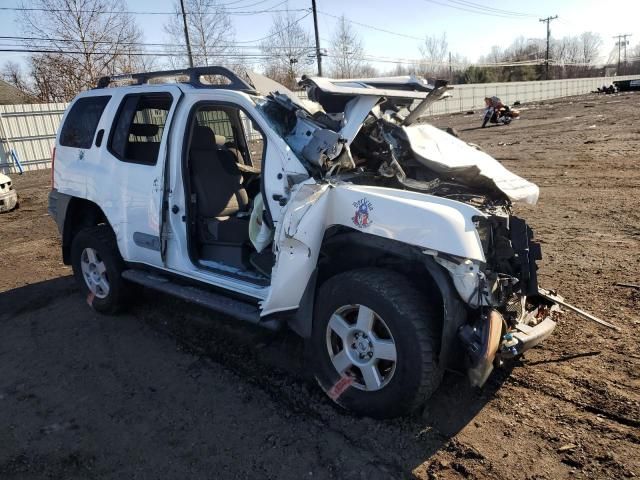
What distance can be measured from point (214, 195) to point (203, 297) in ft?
3.33

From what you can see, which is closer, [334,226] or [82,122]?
[334,226]

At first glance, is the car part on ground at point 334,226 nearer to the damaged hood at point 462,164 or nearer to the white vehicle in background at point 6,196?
the damaged hood at point 462,164

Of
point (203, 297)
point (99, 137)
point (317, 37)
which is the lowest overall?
point (203, 297)

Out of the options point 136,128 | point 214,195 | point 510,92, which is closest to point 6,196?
point 136,128

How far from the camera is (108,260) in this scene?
512 cm

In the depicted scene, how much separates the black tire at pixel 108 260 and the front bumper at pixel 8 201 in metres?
7.61

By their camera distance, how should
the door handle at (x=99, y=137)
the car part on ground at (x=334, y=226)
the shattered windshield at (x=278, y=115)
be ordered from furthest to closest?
the door handle at (x=99, y=137) < the shattered windshield at (x=278, y=115) < the car part on ground at (x=334, y=226)

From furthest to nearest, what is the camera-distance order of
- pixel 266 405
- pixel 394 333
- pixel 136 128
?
pixel 136 128 → pixel 266 405 → pixel 394 333

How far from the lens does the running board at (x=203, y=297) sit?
378cm

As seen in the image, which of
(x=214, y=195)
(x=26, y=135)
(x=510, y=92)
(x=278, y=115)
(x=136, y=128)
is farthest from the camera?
(x=510, y=92)

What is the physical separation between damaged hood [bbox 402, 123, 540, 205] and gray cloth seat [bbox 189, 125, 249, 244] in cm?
168

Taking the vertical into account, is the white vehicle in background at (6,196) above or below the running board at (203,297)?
above

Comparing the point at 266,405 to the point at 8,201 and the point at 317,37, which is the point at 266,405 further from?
the point at 317,37

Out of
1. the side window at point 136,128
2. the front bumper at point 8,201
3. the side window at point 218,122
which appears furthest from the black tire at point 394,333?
the front bumper at point 8,201
